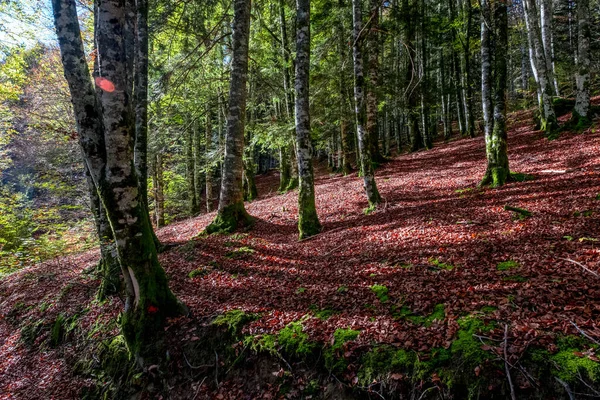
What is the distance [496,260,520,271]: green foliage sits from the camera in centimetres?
447

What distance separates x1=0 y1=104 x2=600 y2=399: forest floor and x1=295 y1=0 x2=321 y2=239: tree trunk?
74 centimetres

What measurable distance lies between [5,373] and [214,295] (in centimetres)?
435

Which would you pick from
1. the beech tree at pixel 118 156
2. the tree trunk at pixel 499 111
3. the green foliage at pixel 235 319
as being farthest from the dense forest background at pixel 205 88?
the green foliage at pixel 235 319

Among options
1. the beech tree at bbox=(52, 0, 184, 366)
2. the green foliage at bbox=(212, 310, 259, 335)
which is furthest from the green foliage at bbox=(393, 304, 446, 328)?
the beech tree at bbox=(52, 0, 184, 366)

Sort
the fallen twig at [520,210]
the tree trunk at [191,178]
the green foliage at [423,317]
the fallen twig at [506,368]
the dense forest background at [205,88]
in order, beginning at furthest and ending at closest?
the tree trunk at [191,178], the dense forest background at [205,88], the fallen twig at [520,210], the green foliage at [423,317], the fallen twig at [506,368]

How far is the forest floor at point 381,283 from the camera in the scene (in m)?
3.47

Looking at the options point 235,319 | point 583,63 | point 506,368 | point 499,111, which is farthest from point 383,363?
point 583,63

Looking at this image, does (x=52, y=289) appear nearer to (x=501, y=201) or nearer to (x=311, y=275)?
(x=311, y=275)

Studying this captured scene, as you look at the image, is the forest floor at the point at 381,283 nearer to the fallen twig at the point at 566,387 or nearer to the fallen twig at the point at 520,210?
the fallen twig at the point at 520,210

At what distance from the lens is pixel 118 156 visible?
4234mm

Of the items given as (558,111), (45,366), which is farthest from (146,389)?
(558,111)

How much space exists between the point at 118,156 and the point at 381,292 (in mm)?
4311

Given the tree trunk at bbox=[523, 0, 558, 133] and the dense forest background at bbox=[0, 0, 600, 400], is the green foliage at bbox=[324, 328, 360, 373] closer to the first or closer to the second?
the dense forest background at bbox=[0, 0, 600, 400]

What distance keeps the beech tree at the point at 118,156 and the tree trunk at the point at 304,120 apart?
4.27 metres
